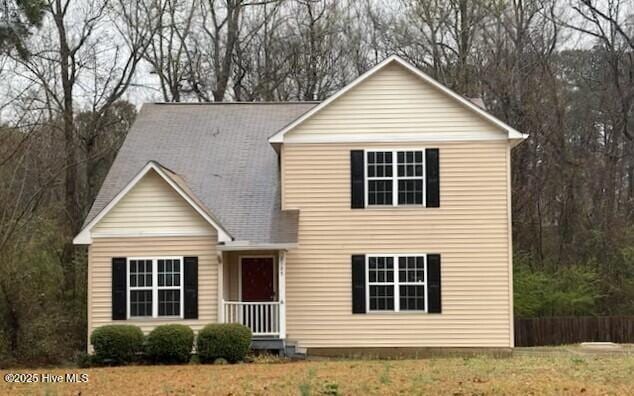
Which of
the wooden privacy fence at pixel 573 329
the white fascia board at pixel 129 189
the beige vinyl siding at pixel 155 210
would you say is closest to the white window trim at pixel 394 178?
the white fascia board at pixel 129 189

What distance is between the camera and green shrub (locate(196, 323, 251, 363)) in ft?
66.4

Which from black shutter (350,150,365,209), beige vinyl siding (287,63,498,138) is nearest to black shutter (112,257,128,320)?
beige vinyl siding (287,63,498,138)

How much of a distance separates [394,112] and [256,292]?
583cm

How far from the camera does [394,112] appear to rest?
2244 cm

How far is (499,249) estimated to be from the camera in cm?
2220

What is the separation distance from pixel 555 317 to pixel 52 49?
2067cm

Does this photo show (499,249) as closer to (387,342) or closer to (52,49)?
(387,342)

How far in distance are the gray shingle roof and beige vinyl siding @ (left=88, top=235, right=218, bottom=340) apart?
84 cm

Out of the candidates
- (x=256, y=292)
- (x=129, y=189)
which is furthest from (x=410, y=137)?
(x=129, y=189)

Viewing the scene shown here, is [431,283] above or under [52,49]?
under

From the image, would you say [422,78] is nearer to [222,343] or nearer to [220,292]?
[220,292]

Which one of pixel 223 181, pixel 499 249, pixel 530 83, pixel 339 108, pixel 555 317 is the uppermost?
pixel 530 83

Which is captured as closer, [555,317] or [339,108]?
[339,108]

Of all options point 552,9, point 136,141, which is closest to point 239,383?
point 136,141
